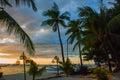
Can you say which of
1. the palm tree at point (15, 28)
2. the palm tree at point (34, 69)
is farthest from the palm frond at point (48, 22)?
the palm tree at point (15, 28)

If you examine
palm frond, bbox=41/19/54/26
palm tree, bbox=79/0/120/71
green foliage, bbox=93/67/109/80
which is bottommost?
green foliage, bbox=93/67/109/80

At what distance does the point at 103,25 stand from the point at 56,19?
56.4 feet

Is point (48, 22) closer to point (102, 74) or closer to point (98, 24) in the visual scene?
point (98, 24)

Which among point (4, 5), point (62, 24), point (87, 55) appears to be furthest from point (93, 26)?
point (4, 5)

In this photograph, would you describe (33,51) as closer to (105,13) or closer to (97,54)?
(105,13)

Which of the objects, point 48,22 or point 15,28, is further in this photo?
point 48,22

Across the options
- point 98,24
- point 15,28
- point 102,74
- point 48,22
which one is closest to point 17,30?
point 15,28

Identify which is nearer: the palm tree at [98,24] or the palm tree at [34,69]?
the palm tree at [34,69]

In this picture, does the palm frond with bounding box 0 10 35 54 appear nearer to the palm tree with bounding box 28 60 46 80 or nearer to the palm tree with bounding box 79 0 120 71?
the palm tree with bounding box 28 60 46 80

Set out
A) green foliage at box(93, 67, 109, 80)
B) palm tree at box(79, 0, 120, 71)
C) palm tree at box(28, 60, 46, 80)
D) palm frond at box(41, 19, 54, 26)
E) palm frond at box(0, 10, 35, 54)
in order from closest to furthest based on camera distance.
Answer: palm frond at box(0, 10, 35, 54), green foliage at box(93, 67, 109, 80), palm tree at box(28, 60, 46, 80), palm tree at box(79, 0, 120, 71), palm frond at box(41, 19, 54, 26)

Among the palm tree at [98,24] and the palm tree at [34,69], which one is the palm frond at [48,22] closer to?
the palm tree at [98,24]

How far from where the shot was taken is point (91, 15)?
3491 centimetres

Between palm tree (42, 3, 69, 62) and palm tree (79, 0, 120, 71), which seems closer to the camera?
palm tree (79, 0, 120, 71)

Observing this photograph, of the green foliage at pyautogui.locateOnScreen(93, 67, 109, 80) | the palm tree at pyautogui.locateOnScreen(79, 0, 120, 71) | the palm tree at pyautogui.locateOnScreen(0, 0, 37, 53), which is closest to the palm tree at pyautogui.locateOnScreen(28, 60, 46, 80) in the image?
the green foliage at pyautogui.locateOnScreen(93, 67, 109, 80)
